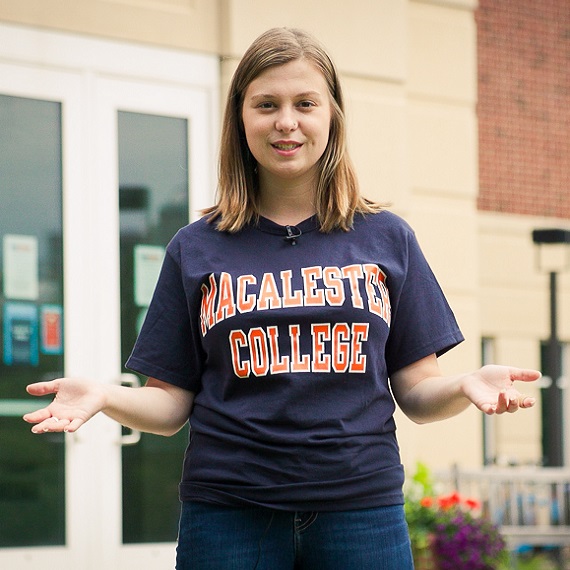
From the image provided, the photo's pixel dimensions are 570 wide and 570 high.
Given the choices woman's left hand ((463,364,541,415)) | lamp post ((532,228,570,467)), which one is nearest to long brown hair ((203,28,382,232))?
woman's left hand ((463,364,541,415))

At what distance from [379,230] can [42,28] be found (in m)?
3.78

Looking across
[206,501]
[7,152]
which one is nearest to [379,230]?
[206,501]

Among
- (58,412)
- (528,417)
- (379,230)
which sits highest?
(379,230)

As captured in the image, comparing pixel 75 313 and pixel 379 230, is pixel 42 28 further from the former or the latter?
pixel 379 230

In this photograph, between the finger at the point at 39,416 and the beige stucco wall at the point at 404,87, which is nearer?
the finger at the point at 39,416

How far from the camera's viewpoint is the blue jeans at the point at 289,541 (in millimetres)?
2195

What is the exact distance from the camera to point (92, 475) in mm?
5812

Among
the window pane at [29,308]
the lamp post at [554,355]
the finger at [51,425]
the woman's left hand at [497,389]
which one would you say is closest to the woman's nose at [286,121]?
the woman's left hand at [497,389]

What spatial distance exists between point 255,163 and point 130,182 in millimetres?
3652

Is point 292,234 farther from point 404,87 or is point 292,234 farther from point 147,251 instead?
point 404,87

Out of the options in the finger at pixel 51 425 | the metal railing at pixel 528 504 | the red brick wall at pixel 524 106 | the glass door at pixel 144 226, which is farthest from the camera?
the red brick wall at pixel 524 106

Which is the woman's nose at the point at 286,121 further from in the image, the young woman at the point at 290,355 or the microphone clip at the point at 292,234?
the microphone clip at the point at 292,234

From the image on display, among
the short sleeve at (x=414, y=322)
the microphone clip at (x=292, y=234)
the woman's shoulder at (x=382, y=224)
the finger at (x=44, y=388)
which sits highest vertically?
the woman's shoulder at (x=382, y=224)

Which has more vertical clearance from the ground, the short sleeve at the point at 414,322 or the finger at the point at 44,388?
the short sleeve at the point at 414,322
